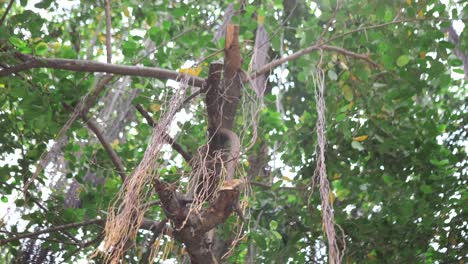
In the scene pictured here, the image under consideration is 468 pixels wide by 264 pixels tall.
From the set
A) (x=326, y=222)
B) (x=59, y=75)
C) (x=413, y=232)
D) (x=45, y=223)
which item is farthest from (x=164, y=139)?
(x=413, y=232)

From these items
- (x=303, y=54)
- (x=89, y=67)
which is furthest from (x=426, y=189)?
(x=89, y=67)

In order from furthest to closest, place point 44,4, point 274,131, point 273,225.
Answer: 1. point 274,131
2. point 273,225
3. point 44,4

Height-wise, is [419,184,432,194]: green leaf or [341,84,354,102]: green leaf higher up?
[341,84,354,102]: green leaf

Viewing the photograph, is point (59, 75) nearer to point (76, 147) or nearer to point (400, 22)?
point (76, 147)

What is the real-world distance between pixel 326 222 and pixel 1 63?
1.56 metres

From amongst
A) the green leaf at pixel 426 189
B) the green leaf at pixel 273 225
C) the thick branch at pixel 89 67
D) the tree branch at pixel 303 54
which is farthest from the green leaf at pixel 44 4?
the green leaf at pixel 426 189

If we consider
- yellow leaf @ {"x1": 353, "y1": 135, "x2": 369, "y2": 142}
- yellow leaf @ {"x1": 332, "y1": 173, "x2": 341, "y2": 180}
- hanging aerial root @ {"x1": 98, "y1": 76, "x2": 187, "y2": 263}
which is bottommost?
hanging aerial root @ {"x1": 98, "y1": 76, "x2": 187, "y2": 263}

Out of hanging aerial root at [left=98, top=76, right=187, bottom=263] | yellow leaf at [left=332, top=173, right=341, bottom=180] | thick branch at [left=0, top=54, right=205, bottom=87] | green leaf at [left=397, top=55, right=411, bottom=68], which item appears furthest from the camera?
yellow leaf at [left=332, top=173, right=341, bottom=180]

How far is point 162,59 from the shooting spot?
254cm

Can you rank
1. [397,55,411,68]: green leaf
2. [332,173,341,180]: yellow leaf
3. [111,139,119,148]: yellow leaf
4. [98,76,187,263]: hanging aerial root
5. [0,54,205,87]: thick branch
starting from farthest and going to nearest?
[111,139,119,148]: yellow leaf → [332,173,341,180]: yellow leaf → [397,55,411,68]: green leaf → [0,54,205,87]: thick branch → [98,76,187,263]: hanging aerial root

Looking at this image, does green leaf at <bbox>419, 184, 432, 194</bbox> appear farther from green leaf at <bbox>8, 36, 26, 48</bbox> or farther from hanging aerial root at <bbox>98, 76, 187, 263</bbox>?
green leaf at <bbox>8, 36, 26, 48</bbox>

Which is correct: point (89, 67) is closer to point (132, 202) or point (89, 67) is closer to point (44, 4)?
point (44, 4)

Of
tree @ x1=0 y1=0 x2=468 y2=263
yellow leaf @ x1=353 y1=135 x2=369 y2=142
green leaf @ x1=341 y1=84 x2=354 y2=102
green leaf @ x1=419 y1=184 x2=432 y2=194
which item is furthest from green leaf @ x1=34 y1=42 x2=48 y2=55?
green leaf @ x1=419 y1=184 x2=432 y2=194

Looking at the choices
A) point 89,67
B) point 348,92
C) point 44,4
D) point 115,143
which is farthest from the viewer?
point 115,143
